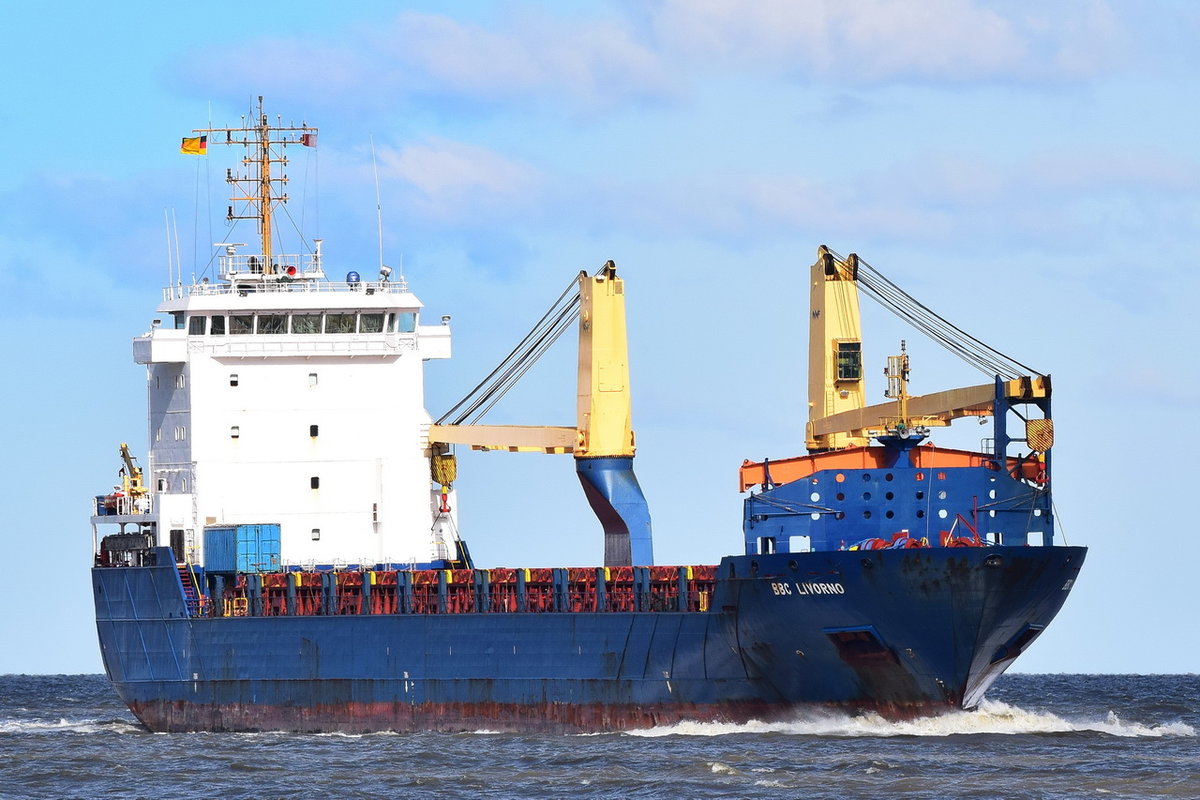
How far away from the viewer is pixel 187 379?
52.8 metres

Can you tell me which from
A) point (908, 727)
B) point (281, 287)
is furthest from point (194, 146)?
point (908, 727)

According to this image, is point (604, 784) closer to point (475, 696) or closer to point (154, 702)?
point (475, 696)

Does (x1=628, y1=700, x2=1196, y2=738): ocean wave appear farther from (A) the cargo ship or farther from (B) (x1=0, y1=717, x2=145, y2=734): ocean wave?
(B) (x1=0, y1=717, x2=145, y2=734): ocean wave

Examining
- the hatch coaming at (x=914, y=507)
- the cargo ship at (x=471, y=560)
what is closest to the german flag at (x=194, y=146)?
the cargo ship at (x=471, y=560)

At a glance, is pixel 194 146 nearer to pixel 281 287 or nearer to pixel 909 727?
pixel 281 287

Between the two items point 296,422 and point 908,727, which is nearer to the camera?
point 908,727

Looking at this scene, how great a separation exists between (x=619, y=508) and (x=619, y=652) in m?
4.90

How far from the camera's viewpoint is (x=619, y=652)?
46812mm

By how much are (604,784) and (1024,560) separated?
9849 mm

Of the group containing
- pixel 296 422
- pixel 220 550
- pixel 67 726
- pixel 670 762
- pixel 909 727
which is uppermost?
pixel 296 422

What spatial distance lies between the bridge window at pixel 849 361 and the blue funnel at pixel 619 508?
5.16 m

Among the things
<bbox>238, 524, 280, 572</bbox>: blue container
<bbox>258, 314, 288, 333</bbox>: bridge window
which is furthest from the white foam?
<bbox>258, 314, 288, 333</bbox>: bridge window

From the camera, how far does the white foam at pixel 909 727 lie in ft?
146

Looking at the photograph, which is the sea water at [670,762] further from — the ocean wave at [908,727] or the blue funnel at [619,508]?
the blue funnel at [619,508]
